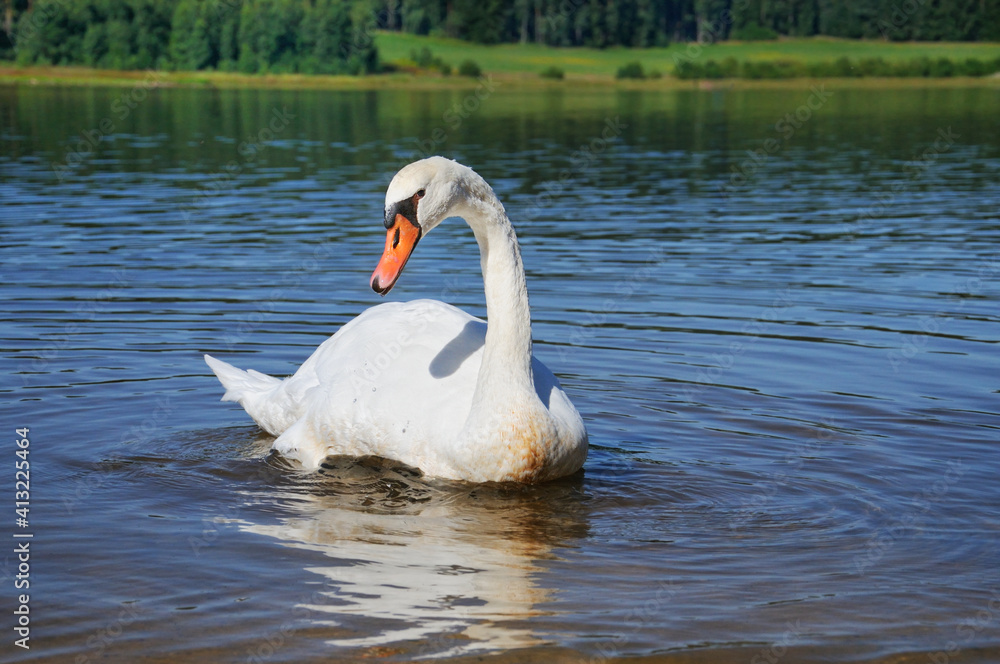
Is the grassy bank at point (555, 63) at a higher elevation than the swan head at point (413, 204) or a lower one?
higher

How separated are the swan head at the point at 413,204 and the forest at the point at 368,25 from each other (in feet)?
326

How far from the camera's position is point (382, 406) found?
7.77 m

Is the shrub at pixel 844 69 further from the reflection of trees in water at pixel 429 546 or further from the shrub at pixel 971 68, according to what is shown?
the reflection of trees in water at pixel 429 546

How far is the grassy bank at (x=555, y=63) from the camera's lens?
97.4 meters

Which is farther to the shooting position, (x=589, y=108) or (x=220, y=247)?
(x=589, y=108)

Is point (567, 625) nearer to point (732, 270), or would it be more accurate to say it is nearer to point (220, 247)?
point (732, 270)

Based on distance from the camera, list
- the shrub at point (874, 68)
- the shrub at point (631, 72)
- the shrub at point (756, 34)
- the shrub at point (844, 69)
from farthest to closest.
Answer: the shrub at point (756, 34)
the shrub at point (631, 72)
the shrub at point (844, 69)
the shrub at point (874, 68)

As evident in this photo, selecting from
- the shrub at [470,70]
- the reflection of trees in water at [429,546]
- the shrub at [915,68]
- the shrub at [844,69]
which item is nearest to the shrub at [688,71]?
the shrub at [844,69]

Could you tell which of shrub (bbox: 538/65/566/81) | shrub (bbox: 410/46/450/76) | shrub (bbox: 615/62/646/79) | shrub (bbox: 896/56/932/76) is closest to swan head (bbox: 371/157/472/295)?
shrub (bbox: 538/65/566/81)

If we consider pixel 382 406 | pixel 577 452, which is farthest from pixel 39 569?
pixel 577 452

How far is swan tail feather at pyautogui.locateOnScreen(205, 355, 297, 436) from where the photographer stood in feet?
28.4

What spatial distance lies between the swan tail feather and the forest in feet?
319

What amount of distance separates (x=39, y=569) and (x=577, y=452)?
327cm

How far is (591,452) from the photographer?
8633 mm
